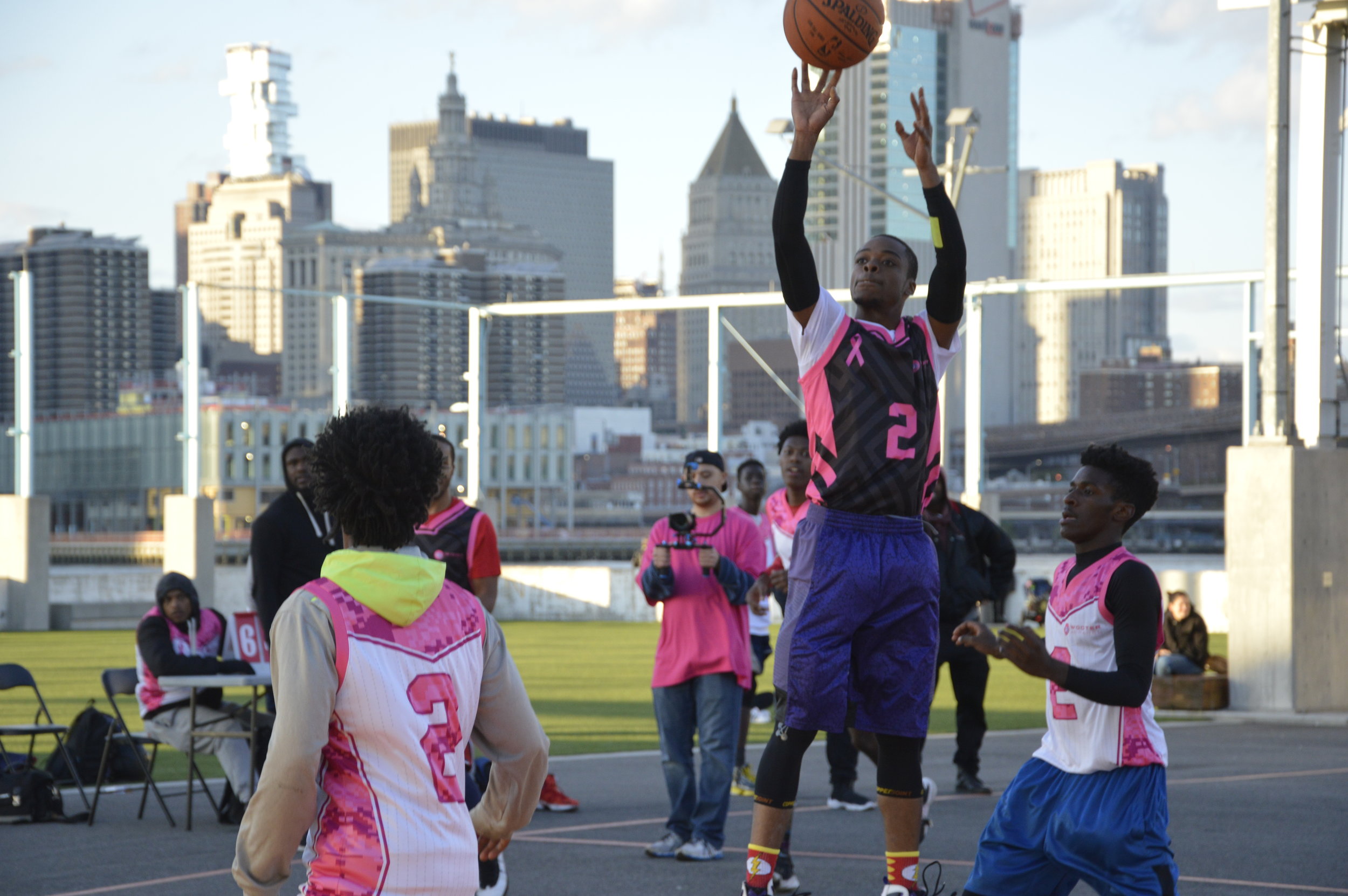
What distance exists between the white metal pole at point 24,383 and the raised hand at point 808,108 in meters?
25.6

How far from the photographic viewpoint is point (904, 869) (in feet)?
16.4

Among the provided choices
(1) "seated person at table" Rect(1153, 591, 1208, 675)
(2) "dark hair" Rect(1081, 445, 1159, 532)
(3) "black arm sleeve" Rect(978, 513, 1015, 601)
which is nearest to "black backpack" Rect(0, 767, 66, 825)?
(3) "black arm sleeve" Rect(978, 513, 1015, 601)

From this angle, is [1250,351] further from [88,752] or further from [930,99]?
[930,99]

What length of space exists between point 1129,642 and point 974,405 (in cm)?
2288

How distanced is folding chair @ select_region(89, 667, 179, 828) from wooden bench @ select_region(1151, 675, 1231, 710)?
342 inches

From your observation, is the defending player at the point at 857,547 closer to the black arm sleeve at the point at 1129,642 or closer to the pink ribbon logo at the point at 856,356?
the pink ribbon logo at the point at 856,356

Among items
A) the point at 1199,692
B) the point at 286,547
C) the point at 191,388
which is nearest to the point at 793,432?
the point at 286,547

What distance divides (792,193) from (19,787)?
605 cm

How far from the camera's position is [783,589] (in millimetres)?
7617

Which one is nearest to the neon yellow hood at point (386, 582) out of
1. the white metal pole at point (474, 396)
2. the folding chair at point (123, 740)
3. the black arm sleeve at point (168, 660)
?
the folding chair at point (123, 740)

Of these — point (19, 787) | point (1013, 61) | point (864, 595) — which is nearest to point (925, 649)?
point (864, 595)

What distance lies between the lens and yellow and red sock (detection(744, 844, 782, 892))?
4906 mm

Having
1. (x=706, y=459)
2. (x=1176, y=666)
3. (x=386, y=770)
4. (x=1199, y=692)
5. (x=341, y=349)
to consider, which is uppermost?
(x=341, y=349)

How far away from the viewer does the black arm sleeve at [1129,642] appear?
176 inches
